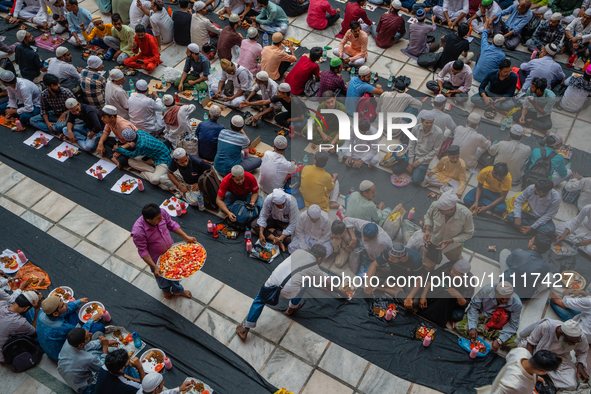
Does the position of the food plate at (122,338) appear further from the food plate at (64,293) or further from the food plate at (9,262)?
the food plate at (9,262)

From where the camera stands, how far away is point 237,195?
7.81 meters

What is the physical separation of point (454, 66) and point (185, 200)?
6.09m

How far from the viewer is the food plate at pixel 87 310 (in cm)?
657

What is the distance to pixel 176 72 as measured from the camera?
10.5 metres

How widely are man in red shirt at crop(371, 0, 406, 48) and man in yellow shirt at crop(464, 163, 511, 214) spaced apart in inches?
186

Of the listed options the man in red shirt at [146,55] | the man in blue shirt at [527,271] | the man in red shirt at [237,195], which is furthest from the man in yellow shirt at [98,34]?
the man in blue shirt at [527,271]

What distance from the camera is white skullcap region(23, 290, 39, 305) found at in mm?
6474

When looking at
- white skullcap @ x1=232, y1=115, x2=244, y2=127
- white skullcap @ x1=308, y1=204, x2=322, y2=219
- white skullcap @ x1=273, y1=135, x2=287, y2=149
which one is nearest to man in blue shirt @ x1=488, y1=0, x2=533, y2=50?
white skullcap @ x1=273, y1=135, x2=287, y2=149

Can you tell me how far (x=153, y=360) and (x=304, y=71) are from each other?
6.44 m

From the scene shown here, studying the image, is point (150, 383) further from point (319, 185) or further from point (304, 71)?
point (304, 71)

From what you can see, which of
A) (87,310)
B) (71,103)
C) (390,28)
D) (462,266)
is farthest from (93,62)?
(462,266)

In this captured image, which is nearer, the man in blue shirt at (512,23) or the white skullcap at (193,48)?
the white skullcap at (193,48)

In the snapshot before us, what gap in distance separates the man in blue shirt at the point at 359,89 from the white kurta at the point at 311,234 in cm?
Result: 313

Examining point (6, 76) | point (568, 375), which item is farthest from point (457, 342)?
point (6, 76)
